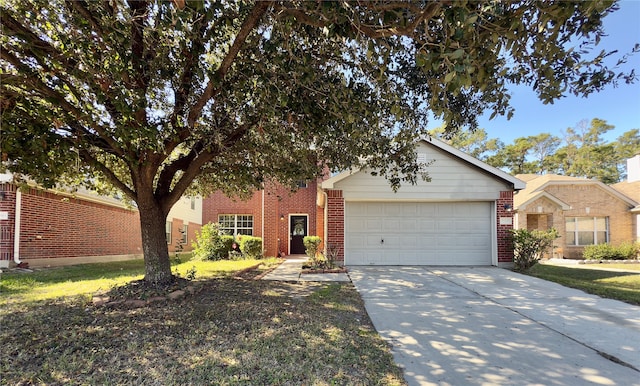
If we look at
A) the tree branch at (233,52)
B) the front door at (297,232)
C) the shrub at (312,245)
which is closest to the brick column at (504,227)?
the shrub at (312,245)

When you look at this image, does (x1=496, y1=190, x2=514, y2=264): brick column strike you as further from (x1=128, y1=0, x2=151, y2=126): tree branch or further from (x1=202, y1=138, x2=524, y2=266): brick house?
(x1=128, y1=0, x2=151, y2=126): tree branch

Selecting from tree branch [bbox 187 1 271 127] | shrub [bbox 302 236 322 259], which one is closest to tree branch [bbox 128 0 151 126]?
tree branch [bbox 187 1 271 127]

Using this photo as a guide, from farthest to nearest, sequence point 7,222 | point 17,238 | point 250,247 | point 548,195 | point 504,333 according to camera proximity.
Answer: point 548,195, point 250,247, point 17,238, point 7,222, point 504,333

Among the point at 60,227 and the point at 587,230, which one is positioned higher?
the point at 60,227

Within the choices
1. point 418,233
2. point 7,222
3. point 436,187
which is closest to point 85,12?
point 7,222

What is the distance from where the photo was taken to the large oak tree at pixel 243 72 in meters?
3.52

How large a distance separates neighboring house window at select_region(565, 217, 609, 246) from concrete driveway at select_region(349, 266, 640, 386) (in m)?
13.0

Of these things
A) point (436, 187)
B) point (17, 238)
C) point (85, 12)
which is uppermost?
point (85, 12)

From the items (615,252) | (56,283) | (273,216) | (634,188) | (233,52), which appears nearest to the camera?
(233,52)

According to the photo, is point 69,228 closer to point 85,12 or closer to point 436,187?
point 85,12

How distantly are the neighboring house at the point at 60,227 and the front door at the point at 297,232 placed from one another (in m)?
7.86

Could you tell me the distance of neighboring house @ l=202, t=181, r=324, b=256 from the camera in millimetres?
17891

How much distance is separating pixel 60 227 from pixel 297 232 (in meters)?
10.2

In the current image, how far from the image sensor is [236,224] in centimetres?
1875
